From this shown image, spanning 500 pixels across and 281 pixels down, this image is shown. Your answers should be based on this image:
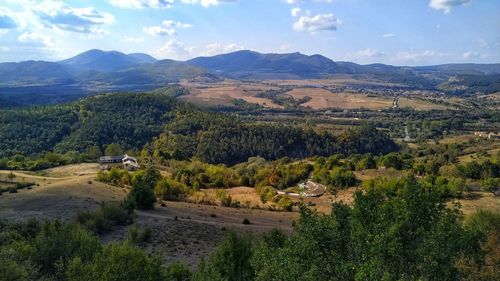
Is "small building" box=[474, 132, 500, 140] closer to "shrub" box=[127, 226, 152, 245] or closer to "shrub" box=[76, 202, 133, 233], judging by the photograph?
"shrub" box=[76, 202, 133, 233]

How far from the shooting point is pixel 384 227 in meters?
19.7

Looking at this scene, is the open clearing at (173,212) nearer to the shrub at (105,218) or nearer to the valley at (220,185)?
the valley at (220,185)

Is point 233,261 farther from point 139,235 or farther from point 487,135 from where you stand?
point 487,135

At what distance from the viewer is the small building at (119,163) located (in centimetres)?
8638

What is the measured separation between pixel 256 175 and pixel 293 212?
2143cm

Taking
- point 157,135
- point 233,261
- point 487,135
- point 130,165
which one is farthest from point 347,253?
point 487,135

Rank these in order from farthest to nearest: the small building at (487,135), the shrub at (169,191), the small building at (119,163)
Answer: the small building at (487,135)
the small building at (119,163)
the shrub at (169,191)

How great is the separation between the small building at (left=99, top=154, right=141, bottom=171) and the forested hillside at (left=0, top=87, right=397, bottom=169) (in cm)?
1166

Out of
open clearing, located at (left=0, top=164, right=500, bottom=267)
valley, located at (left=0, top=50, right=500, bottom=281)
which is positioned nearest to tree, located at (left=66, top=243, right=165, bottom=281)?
valley, located at (left=0, top=50, right=500, bottom=281)

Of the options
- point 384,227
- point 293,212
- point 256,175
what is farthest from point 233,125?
point 384,227

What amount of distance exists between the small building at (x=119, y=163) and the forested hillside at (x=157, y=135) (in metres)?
11.7

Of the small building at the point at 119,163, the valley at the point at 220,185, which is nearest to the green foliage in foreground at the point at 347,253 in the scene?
the valley at the point at 220,185

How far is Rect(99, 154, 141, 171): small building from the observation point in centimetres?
8638

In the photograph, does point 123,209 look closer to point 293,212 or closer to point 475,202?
→ point 293,212
